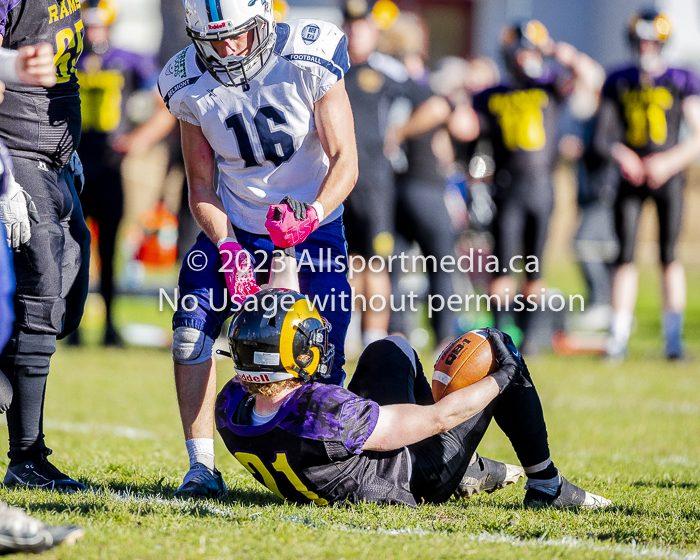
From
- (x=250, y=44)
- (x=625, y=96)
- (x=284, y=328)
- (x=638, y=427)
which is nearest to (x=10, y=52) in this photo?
(x=250, y=44)

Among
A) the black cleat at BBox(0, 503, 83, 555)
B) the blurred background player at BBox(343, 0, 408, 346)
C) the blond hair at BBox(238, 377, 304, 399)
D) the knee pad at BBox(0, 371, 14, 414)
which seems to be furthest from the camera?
the blurred background player at BBox(343, 0, 408, 346)

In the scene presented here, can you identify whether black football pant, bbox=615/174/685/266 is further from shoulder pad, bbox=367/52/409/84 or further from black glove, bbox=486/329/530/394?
black glove, bbox=486/329/530/394

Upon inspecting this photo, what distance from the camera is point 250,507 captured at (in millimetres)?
3553

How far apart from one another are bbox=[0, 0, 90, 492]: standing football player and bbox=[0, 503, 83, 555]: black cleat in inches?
40.5

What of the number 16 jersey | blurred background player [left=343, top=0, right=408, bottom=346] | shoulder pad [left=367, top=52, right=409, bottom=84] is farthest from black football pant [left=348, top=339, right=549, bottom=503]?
shoulder pad [left=367, top=52, right=409, bottom=84]

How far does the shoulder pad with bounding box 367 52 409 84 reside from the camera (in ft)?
26.3

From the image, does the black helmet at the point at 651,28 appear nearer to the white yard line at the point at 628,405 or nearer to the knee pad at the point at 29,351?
the white yard line at the point at 628,405

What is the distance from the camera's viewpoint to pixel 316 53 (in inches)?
153

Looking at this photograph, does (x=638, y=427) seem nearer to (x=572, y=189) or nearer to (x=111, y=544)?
(x=111, y=544)

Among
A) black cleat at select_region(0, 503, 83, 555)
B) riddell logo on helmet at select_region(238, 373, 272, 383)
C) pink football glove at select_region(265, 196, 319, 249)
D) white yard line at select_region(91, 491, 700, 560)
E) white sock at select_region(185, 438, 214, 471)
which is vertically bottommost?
white yard line at select_region(91, 491, 700, 560)

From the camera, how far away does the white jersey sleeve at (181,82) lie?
3.95 meters

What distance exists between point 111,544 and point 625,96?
716cm

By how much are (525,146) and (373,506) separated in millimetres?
5881

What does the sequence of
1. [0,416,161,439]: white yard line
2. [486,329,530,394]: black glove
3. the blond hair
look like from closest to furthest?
the blond hair
[486,329,530,394]: black glove
[0,416,161,439]: white yard line
